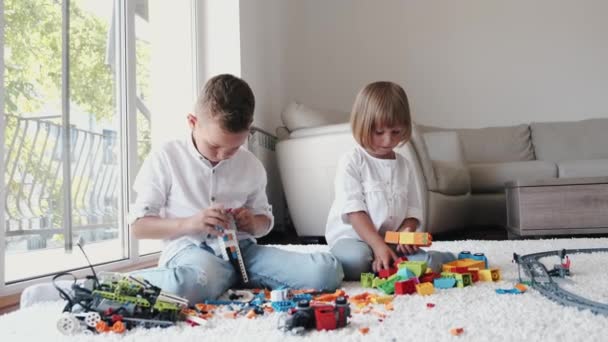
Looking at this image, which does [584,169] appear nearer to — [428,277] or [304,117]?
[304,117]

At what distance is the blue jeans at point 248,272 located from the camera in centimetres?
116

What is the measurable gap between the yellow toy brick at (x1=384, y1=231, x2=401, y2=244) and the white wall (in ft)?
8.35

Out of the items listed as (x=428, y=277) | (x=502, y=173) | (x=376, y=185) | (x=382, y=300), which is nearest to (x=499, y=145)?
(x=502, y=173)

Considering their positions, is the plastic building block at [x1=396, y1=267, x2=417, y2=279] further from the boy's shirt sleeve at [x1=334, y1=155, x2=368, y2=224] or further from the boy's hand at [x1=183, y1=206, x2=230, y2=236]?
the boy's hand at [x1=183, y1=206, x2=230, y2=236]

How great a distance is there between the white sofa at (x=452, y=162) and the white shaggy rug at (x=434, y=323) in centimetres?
121

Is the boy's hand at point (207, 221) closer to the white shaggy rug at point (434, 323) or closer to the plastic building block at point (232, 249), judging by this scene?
the plastic building block at point (232, 249)

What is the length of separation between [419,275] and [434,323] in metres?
0.36

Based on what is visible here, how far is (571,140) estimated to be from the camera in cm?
368

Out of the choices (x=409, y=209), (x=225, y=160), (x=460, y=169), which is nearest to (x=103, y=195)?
(x=225, y=160)

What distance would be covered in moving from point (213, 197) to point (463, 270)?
65 cm

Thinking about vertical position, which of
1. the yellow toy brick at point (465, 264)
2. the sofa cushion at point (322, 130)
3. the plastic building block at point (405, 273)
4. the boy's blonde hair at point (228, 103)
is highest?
the sofa cushion at point (322, 130)

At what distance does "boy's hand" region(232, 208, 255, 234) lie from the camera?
1288mm

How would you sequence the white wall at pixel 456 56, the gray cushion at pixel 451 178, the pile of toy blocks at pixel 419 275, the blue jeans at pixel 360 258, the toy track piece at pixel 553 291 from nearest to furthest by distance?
the toy track piece at pixel 553 291
the pile of toy blocks at pixel 419 275
the blue jeans at pixel 360 258
the gray cushion at pixel 451 178
the white wall at pixel 456 56

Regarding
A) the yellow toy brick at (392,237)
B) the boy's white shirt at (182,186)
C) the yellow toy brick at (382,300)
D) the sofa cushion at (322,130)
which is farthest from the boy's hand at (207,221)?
the sofa cushion at (322,130)
